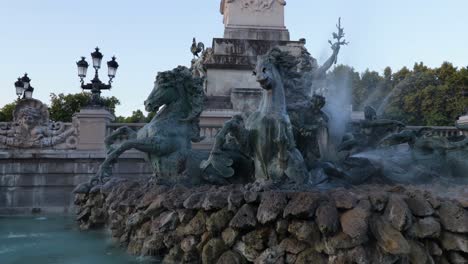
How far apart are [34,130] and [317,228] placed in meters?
9.86

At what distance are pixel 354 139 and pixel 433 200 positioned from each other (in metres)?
3.78

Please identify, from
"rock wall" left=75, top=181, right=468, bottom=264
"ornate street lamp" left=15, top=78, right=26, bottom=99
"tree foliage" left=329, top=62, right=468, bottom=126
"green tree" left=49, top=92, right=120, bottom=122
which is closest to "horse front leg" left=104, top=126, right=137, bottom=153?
"rock wall" left=75, top=181, right=468, bottom=264

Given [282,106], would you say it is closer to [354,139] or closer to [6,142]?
[354,139]

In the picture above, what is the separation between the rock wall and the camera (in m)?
3.19

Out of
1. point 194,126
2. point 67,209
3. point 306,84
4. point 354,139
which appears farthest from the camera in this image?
point 67,209

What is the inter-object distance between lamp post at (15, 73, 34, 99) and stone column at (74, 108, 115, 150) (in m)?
4.06

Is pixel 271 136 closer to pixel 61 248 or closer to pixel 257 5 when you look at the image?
pixel 61 248

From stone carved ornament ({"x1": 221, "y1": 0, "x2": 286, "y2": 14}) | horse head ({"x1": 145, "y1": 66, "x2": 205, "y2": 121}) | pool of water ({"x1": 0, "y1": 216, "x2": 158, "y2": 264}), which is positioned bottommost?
pool of water ({"x1": 0, "y1": 216, "x2": 158, "y2": 264})

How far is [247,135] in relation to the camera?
486 cm

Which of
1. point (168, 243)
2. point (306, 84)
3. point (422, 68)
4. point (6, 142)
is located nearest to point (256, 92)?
point (306, 84)

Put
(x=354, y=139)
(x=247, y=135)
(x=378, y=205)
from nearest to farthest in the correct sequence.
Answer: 1. (x=378, y=205)
2. (x=247, y=135)
3. (x=354, y=139)

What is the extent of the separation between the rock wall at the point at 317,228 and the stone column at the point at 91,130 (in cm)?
767

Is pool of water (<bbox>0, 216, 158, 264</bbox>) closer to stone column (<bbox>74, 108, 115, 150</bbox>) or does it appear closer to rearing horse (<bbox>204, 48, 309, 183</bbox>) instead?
rearing horse (<bbox>204, 48, 309, 183</bbox>)

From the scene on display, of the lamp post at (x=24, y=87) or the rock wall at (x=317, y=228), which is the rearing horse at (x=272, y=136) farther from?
the lamp post at (x=24, y=87)
